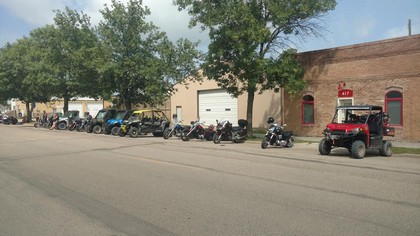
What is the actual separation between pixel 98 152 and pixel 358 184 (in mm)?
10510

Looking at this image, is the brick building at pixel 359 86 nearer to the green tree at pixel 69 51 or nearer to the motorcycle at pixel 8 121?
the green tree at pixel 69 51

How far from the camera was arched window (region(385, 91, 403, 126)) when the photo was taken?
70.0 ft

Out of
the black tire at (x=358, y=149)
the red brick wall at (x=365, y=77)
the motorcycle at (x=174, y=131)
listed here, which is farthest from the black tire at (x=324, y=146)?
the motorcycle at (x=174, y=131)

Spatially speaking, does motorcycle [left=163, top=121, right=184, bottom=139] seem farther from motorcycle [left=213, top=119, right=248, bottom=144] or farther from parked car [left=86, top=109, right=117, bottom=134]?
parked car [left=86, top=109, right=117, bottom=134]

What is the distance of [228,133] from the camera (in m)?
22.2

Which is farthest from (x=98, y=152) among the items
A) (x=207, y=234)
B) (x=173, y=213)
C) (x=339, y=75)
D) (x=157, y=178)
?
(x=339, y=75)

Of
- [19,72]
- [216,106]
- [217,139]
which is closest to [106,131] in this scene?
[216,106]

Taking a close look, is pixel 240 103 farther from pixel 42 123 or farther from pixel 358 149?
pixel 42 123

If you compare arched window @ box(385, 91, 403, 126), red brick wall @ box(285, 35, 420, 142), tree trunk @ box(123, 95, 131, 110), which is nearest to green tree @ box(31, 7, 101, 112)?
tree trunk @ box(123, 95, 131, 110)

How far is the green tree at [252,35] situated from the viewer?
869 inches

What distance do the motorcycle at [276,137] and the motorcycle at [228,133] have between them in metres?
3.31

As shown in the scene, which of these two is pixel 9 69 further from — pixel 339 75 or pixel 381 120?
pixel 381 120

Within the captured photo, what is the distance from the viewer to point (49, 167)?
1222 centimetres

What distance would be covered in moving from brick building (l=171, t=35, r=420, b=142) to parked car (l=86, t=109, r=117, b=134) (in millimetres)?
11704
